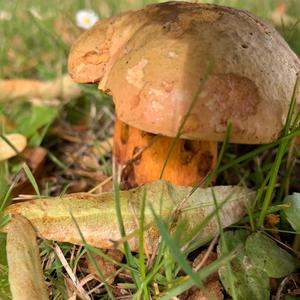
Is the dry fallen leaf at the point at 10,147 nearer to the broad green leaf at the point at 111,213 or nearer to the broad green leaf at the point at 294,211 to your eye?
the broad green leaf at the point at 111,213

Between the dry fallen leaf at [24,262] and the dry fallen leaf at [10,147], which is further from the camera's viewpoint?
the dry fallen leaf at [10,147]

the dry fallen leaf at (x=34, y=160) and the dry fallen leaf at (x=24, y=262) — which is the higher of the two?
the dry fallen leaf at (x=24, y=262)

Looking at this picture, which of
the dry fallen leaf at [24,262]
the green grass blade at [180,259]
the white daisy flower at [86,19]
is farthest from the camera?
the white daisy flower at [86,19]

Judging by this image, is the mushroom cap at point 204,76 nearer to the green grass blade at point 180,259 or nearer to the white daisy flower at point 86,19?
the green grass blade at point 180,259

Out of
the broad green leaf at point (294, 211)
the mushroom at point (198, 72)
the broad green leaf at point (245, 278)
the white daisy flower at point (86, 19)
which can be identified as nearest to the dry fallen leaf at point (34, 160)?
the mushroom at point (198, 72)

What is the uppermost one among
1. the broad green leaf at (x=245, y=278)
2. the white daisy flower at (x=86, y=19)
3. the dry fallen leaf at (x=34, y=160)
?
the white daisy flower at (x=86, y=19)

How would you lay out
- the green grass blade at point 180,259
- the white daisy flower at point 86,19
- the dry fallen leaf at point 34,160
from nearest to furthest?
1. the green grass blade at point 180,259
2. the dry fallen leaf at point 34,160
3. the white daisy flower at point 86,19

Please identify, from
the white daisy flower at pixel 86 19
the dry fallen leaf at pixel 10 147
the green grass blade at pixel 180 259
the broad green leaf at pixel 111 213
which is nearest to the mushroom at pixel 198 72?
the broad green leaf at pixel 111 213
